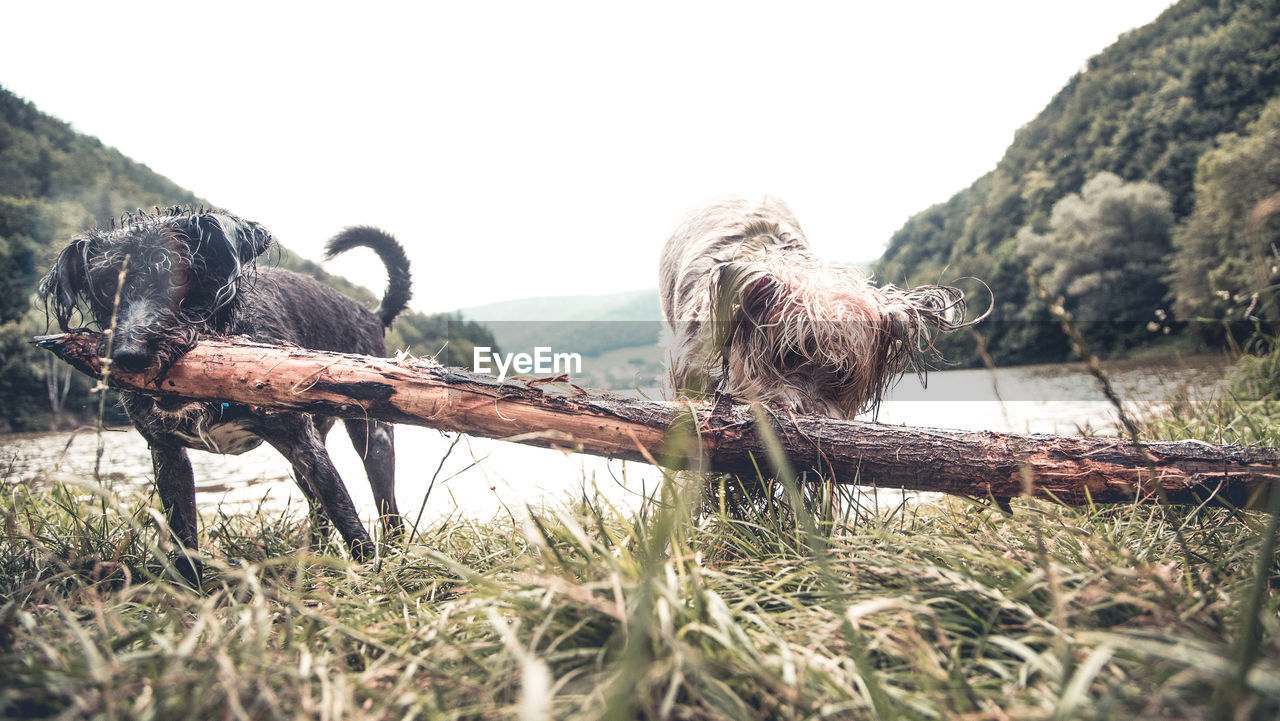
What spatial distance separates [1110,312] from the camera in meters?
36.6

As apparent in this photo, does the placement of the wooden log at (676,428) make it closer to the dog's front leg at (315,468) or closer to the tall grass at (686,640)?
the tall grass at (686,640)

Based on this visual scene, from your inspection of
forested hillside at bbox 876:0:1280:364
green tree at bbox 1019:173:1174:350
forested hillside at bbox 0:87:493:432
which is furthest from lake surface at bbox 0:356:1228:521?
green tree at bbox 1019:173:1174:350

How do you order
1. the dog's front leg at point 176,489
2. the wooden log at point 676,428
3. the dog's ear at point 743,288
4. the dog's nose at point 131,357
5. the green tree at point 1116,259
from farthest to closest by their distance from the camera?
1. the green tree at point 1116,259
2. the dog's ear at point 743,288
3. the dog's front leg at point 176,489
4. the wooden log at point 676,428
5. the dog's nose at point 131,357

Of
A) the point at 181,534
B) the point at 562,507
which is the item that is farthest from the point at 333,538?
the point at 562,507

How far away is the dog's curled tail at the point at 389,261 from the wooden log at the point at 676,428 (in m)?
2.35

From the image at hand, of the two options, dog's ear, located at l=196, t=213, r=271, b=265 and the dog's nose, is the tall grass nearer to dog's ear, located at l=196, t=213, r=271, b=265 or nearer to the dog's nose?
the dog's nose

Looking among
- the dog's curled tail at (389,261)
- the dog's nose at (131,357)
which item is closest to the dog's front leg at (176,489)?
the dog's nose at (131,357)

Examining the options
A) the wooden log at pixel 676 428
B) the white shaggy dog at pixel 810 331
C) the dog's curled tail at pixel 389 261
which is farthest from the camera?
the dog's curled tail at pixel 389 261

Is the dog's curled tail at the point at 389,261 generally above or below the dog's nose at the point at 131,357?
above

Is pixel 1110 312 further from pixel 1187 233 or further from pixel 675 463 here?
pixel 675 463

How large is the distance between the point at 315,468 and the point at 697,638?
8.87 feet

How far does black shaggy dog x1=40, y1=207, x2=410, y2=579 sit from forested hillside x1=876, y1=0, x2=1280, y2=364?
29202mm

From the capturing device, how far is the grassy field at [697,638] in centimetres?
142

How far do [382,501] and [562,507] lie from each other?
1921 millimetres
